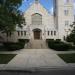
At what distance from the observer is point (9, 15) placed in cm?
3181

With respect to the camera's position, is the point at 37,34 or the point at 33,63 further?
the point at 37,34

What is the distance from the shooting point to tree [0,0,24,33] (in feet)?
92.1

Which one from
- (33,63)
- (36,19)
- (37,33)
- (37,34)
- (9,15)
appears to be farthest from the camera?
(36,19)

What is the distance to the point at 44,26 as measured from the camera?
62.2m

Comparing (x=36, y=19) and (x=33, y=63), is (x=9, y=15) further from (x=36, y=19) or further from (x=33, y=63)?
(x=36, y=19)

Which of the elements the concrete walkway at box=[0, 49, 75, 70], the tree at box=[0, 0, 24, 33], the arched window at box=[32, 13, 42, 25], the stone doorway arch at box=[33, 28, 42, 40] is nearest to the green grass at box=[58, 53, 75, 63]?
the concrete walkway at box=[0, 49, 75, 70]

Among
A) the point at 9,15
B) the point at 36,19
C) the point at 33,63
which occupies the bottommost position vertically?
the point at 33,63

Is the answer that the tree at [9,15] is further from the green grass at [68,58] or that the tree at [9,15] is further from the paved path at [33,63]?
the green grass at [68,58]

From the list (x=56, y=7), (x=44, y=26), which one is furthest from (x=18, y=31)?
(x=56, y=7)

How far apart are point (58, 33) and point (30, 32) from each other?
780 centimetres

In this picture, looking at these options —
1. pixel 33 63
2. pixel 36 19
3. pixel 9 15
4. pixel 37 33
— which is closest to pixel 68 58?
pixel 33 63

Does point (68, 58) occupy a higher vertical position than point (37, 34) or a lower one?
lower

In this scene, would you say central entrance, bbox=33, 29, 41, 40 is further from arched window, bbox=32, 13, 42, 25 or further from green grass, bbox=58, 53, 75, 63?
green grass, bbox=58, 53, 75, 63

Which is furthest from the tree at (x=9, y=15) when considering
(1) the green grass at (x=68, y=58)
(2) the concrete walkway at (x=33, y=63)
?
(1) the green grass at (x=68, y=58)
